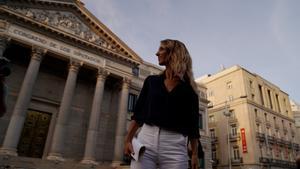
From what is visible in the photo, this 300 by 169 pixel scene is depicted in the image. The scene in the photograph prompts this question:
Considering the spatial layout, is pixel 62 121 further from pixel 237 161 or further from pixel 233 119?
pixel 233 119

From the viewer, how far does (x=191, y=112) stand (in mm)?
2932

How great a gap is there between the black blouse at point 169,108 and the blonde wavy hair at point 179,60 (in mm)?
121

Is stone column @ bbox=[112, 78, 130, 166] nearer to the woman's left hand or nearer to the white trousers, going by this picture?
the woman's left hand

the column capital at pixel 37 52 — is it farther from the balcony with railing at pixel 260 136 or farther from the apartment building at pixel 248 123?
the balcony with railing at pixel 260 136

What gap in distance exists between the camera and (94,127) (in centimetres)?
1942

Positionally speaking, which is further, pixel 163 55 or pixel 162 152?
pixel 163 55

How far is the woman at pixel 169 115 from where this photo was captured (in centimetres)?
248

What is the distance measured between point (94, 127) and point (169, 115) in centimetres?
1773

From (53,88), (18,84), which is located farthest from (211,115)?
(18,84)

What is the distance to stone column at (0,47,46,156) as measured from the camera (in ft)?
50.3

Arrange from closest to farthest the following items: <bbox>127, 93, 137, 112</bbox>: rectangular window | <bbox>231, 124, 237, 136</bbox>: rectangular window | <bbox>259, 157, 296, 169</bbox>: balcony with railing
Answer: <bbox>127, 93, 137, 112</bbox>: rectangular window < <bbox>259, 157, 296, 169</bbox>: balcony with railing < <bbox>231, 124, 237, 136</bbox>: rectangular window

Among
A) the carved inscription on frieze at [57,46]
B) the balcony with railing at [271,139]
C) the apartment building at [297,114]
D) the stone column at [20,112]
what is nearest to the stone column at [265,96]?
the balcony with railing at [271,139]

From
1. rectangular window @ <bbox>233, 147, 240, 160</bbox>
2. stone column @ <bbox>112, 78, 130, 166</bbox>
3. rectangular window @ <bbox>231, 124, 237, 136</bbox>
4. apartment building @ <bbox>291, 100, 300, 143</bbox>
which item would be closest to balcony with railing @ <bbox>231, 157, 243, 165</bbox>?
rectangular window @ <bbox>233, 147, 240, 160</bbox>

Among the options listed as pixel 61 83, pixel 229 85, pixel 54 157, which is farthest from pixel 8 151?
pixel 229 85
